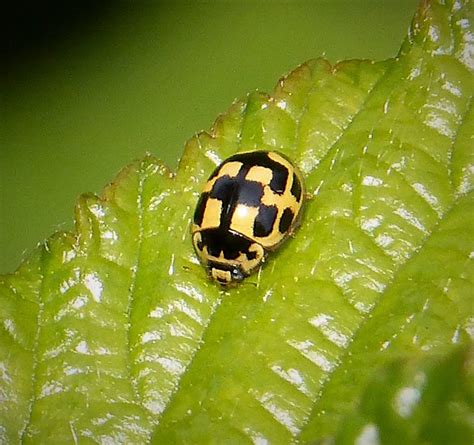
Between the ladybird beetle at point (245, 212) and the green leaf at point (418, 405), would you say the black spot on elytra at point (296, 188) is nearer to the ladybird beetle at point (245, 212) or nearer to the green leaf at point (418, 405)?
the ladybird beetle at point (245, 212)

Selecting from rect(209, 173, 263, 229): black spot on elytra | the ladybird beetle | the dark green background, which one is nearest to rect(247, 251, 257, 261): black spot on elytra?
the ladybird beetle

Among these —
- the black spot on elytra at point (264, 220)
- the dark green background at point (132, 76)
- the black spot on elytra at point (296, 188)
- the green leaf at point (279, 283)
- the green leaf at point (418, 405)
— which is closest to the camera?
the green leaf at point (418, 405)

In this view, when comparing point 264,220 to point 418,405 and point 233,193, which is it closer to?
point 233,193

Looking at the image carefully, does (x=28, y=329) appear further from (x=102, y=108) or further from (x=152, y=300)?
(x=102, y=108)

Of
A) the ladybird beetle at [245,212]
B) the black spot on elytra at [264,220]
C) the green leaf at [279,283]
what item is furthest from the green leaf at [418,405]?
the black spot on elytra at [264,220]

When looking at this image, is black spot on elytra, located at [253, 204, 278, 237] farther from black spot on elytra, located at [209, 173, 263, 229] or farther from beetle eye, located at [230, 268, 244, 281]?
beetle eye, located at [230, 268, 244, 281]

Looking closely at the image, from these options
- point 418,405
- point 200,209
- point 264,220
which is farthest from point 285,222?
point 418,405
